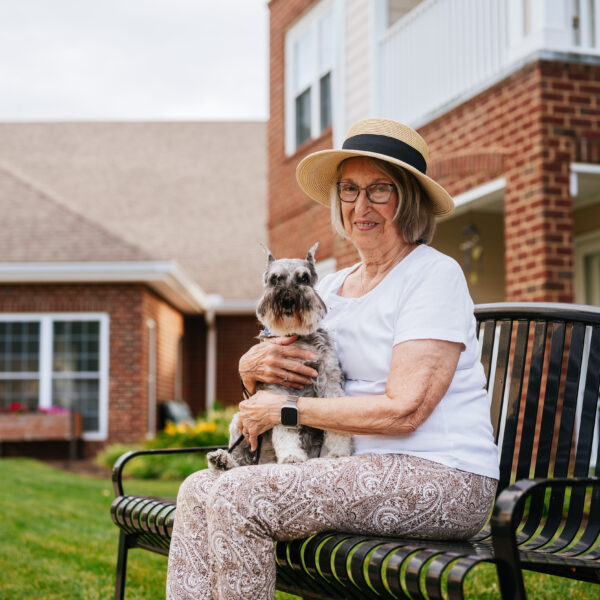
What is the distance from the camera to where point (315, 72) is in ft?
39.6

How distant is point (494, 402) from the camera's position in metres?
3.51

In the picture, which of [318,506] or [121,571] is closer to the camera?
[318,506]

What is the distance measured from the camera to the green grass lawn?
4648 millimetres

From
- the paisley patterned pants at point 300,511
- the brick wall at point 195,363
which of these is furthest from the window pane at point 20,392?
the paisley patterned pants at point 300,511

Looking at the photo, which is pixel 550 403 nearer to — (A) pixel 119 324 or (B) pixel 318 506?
(B) pixel 318 506

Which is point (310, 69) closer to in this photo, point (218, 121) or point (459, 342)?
point (459, 342)

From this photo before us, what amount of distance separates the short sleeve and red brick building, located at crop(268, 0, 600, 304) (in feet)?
14.3

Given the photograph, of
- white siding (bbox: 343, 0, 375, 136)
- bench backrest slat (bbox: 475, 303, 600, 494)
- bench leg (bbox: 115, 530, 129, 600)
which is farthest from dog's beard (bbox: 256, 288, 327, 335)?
white siding (bbox: 343, 0, 375, 136)

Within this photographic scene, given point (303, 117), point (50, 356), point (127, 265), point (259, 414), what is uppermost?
point (303, 117)

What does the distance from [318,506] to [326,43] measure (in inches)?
402

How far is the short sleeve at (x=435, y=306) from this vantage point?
2632 mm

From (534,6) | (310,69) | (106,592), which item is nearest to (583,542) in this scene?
(106,592)

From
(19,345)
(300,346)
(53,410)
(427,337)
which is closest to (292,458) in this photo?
(300,346)

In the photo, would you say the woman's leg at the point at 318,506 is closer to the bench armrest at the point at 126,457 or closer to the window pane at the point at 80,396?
the bench armrest at the point at 126,457
